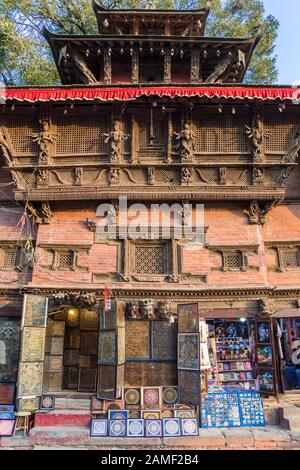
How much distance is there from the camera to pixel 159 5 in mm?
18359

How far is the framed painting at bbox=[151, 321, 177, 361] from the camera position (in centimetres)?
866

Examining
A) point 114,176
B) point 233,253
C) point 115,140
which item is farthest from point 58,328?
point 115,140

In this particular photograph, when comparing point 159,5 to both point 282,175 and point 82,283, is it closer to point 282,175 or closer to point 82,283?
point 282,175

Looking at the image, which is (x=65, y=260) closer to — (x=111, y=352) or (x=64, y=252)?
(x=64, y=252)

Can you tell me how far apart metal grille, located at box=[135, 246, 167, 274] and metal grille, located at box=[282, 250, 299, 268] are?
3331 mm

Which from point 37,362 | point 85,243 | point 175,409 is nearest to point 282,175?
point 85,243

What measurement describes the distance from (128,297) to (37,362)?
2571 millimetres

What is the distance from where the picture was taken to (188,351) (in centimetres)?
827

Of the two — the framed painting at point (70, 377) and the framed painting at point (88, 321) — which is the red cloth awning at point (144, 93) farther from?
the framed painting at point (70, 377)

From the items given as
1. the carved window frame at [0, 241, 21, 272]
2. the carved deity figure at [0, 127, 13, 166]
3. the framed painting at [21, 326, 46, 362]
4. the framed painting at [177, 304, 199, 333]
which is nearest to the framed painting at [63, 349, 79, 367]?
the framed painting at [21, 326, 46, 362]

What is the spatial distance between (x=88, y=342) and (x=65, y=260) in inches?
116

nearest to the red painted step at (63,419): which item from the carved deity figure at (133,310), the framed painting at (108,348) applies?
the framed painting at (108,348)

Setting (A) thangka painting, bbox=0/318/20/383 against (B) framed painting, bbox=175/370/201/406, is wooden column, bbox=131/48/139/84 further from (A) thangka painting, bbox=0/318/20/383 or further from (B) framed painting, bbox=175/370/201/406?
(B) framed painting, bbox=175/370/201/406

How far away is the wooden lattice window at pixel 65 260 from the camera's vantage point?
933cm
